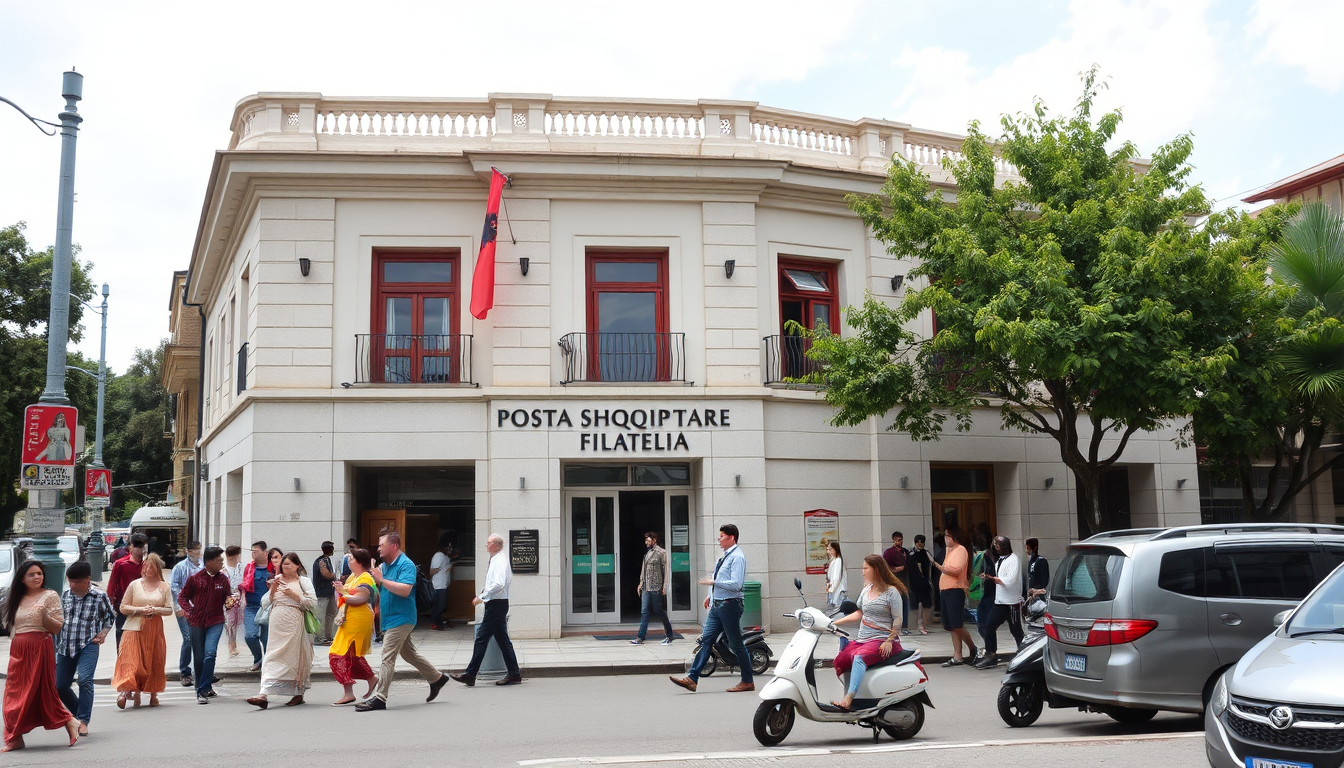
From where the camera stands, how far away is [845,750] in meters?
8.23

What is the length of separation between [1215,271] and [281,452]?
13.6 metres

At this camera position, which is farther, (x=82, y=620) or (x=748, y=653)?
(x=748, y=653)

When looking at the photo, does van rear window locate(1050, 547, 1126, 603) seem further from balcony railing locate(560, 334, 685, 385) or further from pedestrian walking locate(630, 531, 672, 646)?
balcony railing locate(560, 334, 685, 385)

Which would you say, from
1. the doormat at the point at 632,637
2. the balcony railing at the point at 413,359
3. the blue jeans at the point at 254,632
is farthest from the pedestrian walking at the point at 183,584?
the doormat at the point at 632,637

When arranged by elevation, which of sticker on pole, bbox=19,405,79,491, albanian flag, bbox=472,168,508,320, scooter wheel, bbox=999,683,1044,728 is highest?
Result: albanian flag, bbox=472,168,508,320

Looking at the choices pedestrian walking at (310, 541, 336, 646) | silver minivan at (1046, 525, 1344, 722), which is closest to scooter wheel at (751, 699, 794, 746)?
silver minivan at (1046, 525, 1344, 722)

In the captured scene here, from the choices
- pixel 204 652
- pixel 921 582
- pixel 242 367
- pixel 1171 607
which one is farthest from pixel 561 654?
pixel 1171 607

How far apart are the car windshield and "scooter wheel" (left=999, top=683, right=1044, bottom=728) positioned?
3.18m

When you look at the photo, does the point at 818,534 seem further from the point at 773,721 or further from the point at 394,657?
the point at 773,721

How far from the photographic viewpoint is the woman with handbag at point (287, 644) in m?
11.0

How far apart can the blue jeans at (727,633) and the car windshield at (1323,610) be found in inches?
238

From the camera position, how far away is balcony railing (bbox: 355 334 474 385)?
17.3m

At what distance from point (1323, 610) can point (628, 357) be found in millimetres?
12377

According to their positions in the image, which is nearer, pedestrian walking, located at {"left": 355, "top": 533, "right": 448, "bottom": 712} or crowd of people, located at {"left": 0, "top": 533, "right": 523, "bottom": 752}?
crowd of people, located at {"left": 0, "top": 533, "right": 523, "bottom": 752}
